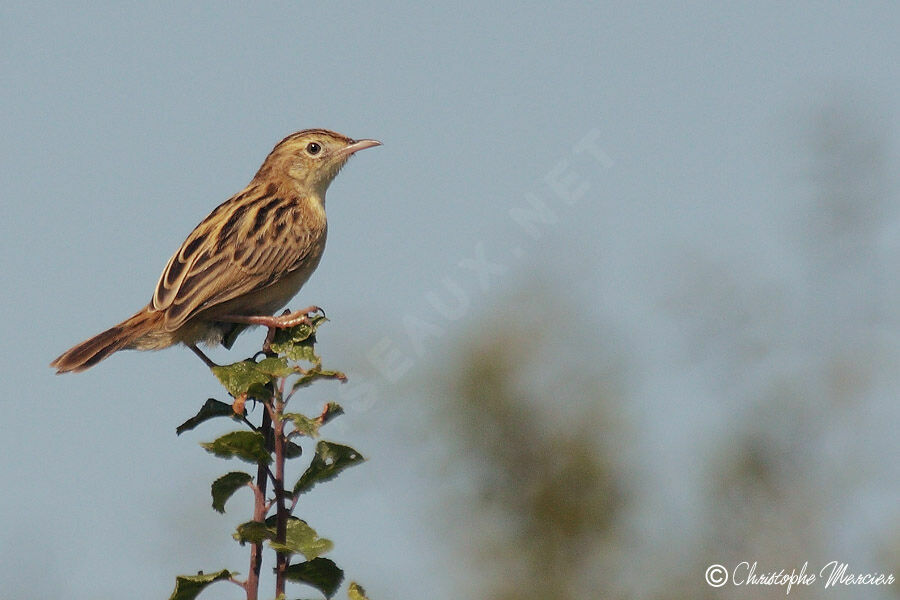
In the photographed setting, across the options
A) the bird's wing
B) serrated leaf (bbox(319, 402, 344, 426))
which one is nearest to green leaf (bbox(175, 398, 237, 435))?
serrated leaf (bbox(319, 402, 344, 426))

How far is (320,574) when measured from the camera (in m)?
3.33

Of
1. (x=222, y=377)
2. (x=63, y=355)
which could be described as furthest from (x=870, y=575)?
(x=222, y=377)

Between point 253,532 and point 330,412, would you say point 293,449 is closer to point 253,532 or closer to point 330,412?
point 330,412

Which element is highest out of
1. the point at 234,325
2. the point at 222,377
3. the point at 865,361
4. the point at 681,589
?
the point at 865,361

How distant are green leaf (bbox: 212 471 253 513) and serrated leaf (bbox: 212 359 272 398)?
0.22 metres

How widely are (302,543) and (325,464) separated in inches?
13.8

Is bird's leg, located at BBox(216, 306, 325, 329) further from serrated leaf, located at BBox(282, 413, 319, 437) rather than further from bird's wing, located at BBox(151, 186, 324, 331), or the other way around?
serrated leaf, located at BBox(282, 413, 319, 437)

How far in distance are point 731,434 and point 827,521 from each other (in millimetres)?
1536

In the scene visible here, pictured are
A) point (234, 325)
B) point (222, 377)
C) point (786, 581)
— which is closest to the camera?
point (222, 377)

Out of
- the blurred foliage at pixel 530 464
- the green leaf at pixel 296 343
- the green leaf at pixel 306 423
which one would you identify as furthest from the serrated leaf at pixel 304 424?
the blurred foliage at pixel 530 464

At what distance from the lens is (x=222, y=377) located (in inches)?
143

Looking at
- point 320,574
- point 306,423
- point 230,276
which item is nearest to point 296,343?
point 306,423

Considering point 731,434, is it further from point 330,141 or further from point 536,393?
point 330,141

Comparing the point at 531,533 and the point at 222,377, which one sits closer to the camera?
the point at 222,377
